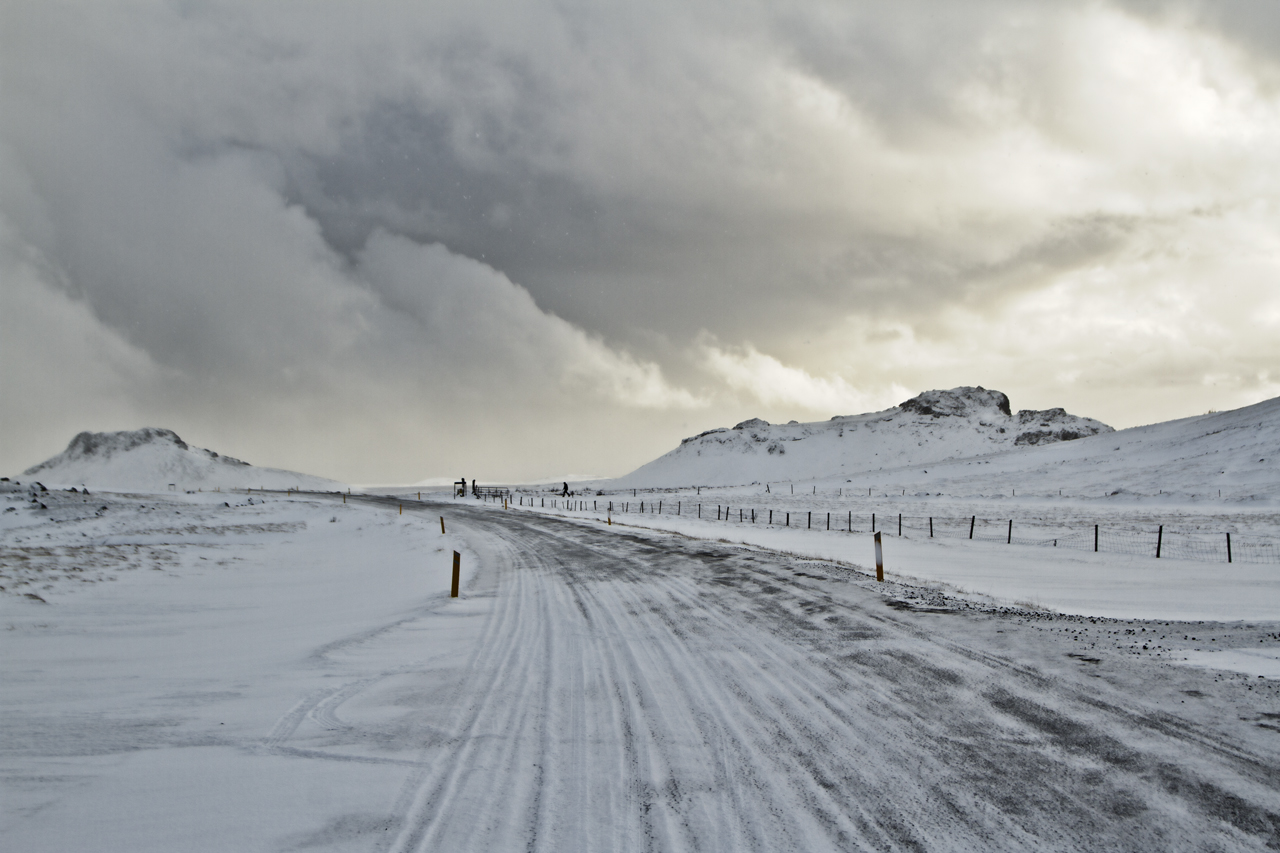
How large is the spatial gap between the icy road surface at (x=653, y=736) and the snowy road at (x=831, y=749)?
0.08ft

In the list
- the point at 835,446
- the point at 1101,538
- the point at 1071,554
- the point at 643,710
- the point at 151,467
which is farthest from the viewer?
the point at 835,446

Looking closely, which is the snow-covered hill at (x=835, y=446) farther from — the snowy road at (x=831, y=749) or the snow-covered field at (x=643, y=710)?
the snowy road at (x=831, y=749)

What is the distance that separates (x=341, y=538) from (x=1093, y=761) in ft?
110

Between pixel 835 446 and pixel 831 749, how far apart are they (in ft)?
582

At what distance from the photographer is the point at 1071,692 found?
5.86 meters

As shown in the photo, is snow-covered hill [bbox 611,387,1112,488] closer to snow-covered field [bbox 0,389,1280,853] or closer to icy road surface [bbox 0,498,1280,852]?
snow-covered field [bbox 0,389,1280,853]

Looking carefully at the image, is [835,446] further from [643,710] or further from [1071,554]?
[643,710]

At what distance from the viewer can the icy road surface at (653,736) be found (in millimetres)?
3732

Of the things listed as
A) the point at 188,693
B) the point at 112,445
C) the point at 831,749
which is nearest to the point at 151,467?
the point at 112,445

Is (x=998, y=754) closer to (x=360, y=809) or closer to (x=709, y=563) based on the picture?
(x=360, y=809)

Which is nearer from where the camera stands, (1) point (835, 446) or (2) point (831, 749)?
(2) point (831, 749)

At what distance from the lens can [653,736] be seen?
517 cm

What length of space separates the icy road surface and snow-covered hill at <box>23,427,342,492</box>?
162573 millimetres

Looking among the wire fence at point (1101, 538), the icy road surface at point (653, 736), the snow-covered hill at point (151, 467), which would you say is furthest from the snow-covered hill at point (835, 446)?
the icy road surface at point (653, 736)
